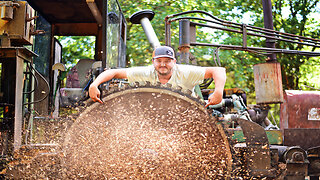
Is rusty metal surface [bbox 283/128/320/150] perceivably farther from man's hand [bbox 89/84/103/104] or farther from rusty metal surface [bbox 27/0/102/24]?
rusty metal surface [bbox 27/0/102/24]

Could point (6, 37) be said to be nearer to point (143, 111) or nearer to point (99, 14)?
point (143, 111)

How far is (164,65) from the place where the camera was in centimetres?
327

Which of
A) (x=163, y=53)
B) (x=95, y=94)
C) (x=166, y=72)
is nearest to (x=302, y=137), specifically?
(x=166, y=72)

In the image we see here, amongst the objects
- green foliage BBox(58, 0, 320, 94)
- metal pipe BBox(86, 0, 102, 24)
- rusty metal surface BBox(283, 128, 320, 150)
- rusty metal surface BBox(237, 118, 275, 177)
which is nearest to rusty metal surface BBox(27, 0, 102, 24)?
metal pipe BBox(86, 0, 102, 24)

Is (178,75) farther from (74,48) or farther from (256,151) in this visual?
(74,48)

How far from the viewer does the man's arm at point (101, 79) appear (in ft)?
8.85

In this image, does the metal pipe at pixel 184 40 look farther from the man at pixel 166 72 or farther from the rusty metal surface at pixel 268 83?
the man at pixel 166 72

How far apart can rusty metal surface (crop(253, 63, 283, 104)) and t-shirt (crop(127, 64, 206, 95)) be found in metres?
2.33

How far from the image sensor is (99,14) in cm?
641

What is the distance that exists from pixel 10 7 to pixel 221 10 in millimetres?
9601

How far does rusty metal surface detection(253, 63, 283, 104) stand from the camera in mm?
5183

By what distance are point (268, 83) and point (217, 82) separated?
2615 mm

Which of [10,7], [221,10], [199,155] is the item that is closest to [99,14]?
[10,7]

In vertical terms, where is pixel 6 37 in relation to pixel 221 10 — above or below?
below
